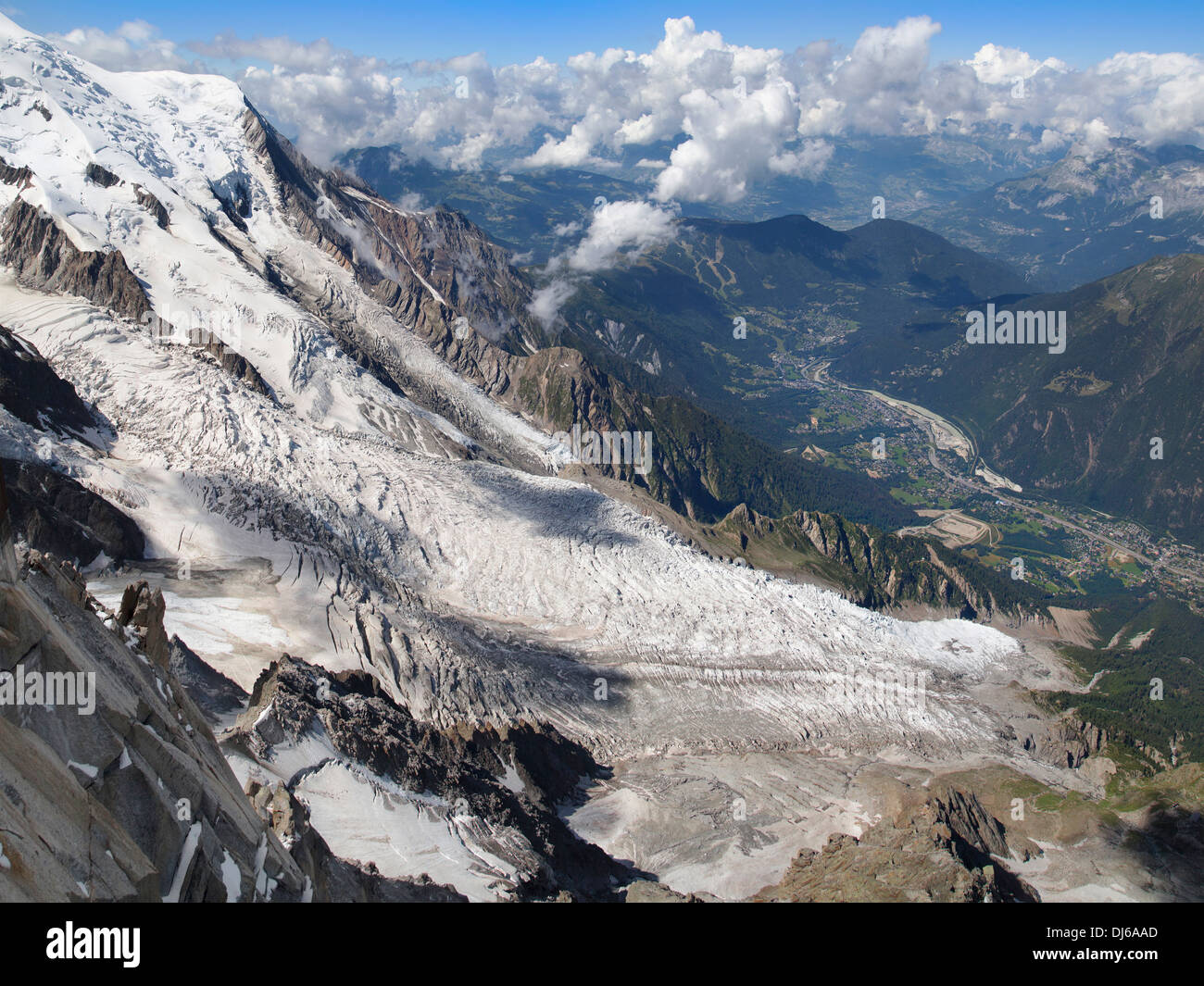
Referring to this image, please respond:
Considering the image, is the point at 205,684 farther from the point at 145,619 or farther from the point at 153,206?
the point at 153,206

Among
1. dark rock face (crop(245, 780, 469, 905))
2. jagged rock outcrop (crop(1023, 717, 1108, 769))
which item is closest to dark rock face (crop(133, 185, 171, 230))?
dark rock face (crop(245, 780, 469, 905))

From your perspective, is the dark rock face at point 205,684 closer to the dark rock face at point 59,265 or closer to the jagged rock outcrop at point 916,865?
the jagged rock outcrop at point 916,865

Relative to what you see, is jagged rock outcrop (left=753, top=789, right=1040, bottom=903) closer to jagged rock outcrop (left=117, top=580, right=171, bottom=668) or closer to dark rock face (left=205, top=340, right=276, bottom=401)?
jagged rock outcrop (left=117, top=580, right=171, bottom=668)

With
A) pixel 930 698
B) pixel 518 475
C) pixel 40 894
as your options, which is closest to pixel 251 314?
pixel 518 475

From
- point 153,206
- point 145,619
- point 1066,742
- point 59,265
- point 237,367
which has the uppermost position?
point 153,206

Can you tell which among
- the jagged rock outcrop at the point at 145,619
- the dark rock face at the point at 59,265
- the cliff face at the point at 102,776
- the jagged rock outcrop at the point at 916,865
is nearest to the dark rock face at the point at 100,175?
the dark rock face at the point at 59,265

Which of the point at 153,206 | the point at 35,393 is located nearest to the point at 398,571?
the point at 35,393
